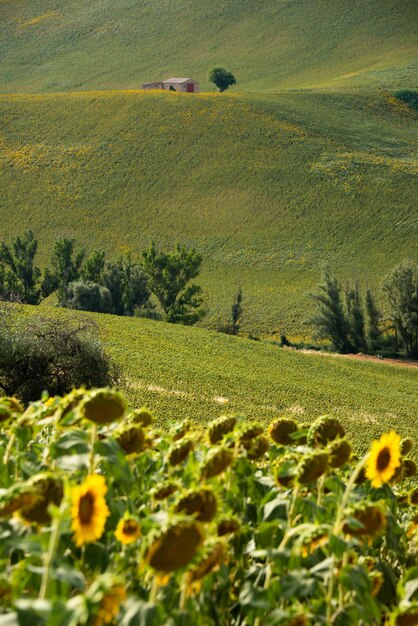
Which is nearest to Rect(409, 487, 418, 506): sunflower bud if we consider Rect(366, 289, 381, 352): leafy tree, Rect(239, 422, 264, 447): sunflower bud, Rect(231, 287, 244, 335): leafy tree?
Rect(239, 422, 264, 447): sunflower bud

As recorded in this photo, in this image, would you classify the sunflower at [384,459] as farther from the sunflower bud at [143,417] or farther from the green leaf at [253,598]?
the sunflower bud at [143,417]

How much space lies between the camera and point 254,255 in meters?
80.6

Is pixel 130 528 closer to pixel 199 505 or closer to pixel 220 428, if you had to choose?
pixel 199 505

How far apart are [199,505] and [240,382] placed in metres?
31.2

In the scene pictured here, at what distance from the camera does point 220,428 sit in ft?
13.9

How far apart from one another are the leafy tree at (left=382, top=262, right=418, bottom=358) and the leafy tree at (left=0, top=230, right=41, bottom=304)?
2689 cm

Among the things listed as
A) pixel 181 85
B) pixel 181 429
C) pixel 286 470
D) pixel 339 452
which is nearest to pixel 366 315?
pixel 181 429

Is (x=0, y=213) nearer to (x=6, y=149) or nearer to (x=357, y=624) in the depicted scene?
(x=6, y=149)

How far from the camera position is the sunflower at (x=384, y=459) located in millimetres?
3449

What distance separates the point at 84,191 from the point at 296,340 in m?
37.2

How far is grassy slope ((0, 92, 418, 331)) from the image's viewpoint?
259 ft

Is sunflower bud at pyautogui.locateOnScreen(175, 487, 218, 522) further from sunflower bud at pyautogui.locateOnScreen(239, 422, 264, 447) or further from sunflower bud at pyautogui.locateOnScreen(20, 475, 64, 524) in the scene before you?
sunflower bud at pyautogui.locateOnScreen(239, 422, 264, 447)

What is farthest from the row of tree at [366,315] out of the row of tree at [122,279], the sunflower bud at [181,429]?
the sunflower bud at [181,429]

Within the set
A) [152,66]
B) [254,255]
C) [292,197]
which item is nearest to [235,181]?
[292,197]
